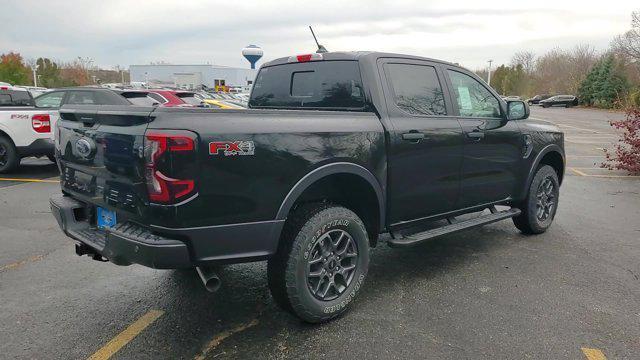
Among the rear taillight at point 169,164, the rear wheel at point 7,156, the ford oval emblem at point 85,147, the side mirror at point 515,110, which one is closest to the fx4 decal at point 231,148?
the rear taillight at point 169,164

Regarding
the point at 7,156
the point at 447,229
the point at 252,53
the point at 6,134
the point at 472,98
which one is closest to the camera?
the point at 447,229

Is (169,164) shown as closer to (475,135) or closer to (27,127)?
(475,135)

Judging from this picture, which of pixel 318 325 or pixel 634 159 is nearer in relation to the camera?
pixel 318 325

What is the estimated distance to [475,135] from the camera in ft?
14.2

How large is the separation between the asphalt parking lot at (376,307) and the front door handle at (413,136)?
49.4 inches

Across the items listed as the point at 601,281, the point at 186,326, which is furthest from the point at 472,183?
the point at 186,326

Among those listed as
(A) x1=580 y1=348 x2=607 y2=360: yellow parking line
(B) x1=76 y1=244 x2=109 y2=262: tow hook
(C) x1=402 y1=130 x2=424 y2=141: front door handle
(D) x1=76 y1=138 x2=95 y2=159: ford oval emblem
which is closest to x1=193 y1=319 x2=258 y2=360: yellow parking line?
(B) x1=76 y1=244 x2=109 y2=262: tow hook

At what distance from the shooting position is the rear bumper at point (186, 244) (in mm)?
2594

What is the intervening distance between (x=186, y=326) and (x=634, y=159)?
10172 millimetres

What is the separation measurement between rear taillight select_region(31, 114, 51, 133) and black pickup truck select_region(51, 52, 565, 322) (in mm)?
6203

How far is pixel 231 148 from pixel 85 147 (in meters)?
1.10

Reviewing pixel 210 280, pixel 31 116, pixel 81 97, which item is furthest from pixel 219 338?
pixel 81 97

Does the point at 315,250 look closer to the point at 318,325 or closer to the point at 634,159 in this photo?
the point at 318,325

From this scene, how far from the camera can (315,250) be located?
3.22 m
